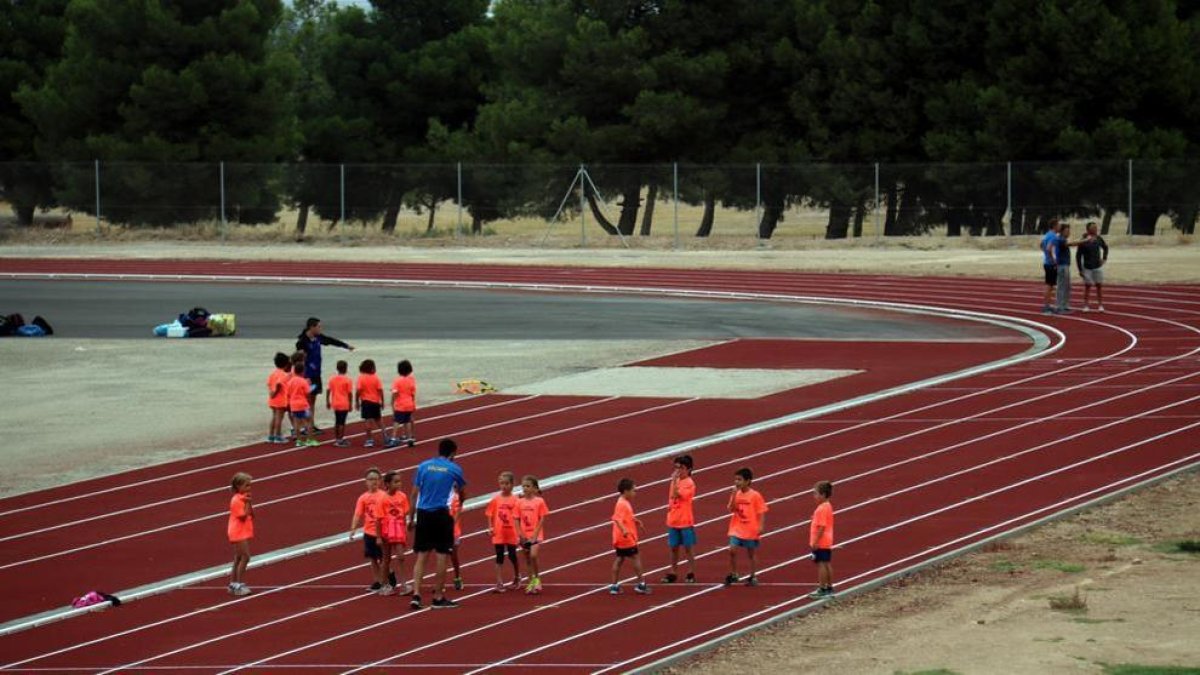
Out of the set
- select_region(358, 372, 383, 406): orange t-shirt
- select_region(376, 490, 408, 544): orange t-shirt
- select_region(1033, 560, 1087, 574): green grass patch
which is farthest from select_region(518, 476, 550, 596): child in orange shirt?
select_region(358, 372, 383, 406): orange t-shirt

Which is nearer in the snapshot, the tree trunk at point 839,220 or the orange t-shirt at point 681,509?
the orange t-shirt at point 681,509

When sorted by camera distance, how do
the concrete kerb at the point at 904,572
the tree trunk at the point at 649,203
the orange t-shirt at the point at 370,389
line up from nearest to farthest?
the concrete kerb at the point at 904,572
the orange t-shirt at the point at 370,389
the tree trunk at the point at 649,203

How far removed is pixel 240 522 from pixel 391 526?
1.41 m

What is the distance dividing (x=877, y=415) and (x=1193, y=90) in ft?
140

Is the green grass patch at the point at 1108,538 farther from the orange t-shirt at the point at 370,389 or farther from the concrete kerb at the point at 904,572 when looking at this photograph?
the orange t-shirt at the point at 370,389

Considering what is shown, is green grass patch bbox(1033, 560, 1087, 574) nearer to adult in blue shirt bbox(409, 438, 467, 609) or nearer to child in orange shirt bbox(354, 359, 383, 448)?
adult in blue shirt bbox(409, 438, 467, 609)

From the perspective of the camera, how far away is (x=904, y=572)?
17.4 m

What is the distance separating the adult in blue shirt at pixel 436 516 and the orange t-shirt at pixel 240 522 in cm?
160

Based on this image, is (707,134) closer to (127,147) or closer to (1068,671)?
(127,147)

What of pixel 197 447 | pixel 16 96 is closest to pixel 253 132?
pixel 16 96

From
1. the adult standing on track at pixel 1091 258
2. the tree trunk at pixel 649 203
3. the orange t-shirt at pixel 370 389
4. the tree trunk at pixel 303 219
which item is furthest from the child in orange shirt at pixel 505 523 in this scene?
the tree trunk at pixel 303 219

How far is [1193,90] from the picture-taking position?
64.1 metres

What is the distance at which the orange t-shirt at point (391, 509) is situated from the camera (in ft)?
55.3

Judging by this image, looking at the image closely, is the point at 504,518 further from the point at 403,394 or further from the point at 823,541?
the point at 403,394
